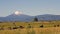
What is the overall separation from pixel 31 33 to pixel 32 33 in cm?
16

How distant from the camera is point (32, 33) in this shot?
86.8 feet

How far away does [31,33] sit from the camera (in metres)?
26.4
